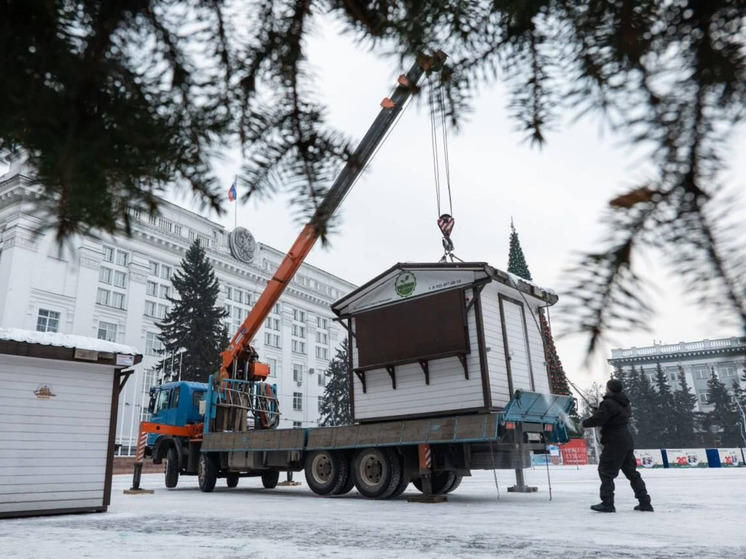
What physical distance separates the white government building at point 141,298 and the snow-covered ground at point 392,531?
1829 centimetres

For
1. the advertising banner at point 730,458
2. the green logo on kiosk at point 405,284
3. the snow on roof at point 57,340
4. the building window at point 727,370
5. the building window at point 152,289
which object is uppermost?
the building window at point 152,289

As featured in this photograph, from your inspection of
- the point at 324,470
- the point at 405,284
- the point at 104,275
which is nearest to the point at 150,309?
the point at 104,275

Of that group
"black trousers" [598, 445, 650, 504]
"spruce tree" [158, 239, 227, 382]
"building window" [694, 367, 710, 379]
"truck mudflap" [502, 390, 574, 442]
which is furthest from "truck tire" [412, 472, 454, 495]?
"spruce tree" [158, 239, 227, 382]

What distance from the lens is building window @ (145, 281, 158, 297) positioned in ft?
141

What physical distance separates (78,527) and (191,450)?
8.11 m

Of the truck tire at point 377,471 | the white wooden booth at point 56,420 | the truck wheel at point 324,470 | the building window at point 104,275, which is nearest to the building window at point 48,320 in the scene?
the building window at point 104,275

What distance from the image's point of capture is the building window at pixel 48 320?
121ft

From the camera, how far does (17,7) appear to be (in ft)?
3.64

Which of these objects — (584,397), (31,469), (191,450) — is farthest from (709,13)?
(191,450)

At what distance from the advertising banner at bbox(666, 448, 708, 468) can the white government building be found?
20834mm

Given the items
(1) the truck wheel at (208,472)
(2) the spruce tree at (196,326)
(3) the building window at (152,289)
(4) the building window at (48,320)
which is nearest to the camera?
(1) the truck wheel at (208,472)

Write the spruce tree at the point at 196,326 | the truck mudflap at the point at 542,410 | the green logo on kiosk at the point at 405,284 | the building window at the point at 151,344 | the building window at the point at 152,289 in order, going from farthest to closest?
the building window at the point at 152,289
the building window at the point at 151,344
the spruce tree at the point at 196,326
the green logo on kiosk at the point at 405,284
the truck mudflap at the point at 542,410

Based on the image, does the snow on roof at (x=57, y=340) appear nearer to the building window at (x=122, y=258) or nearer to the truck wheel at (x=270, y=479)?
the truck wheel at (x=270, y=479)

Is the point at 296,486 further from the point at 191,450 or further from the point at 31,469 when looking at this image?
the point at 31,469
